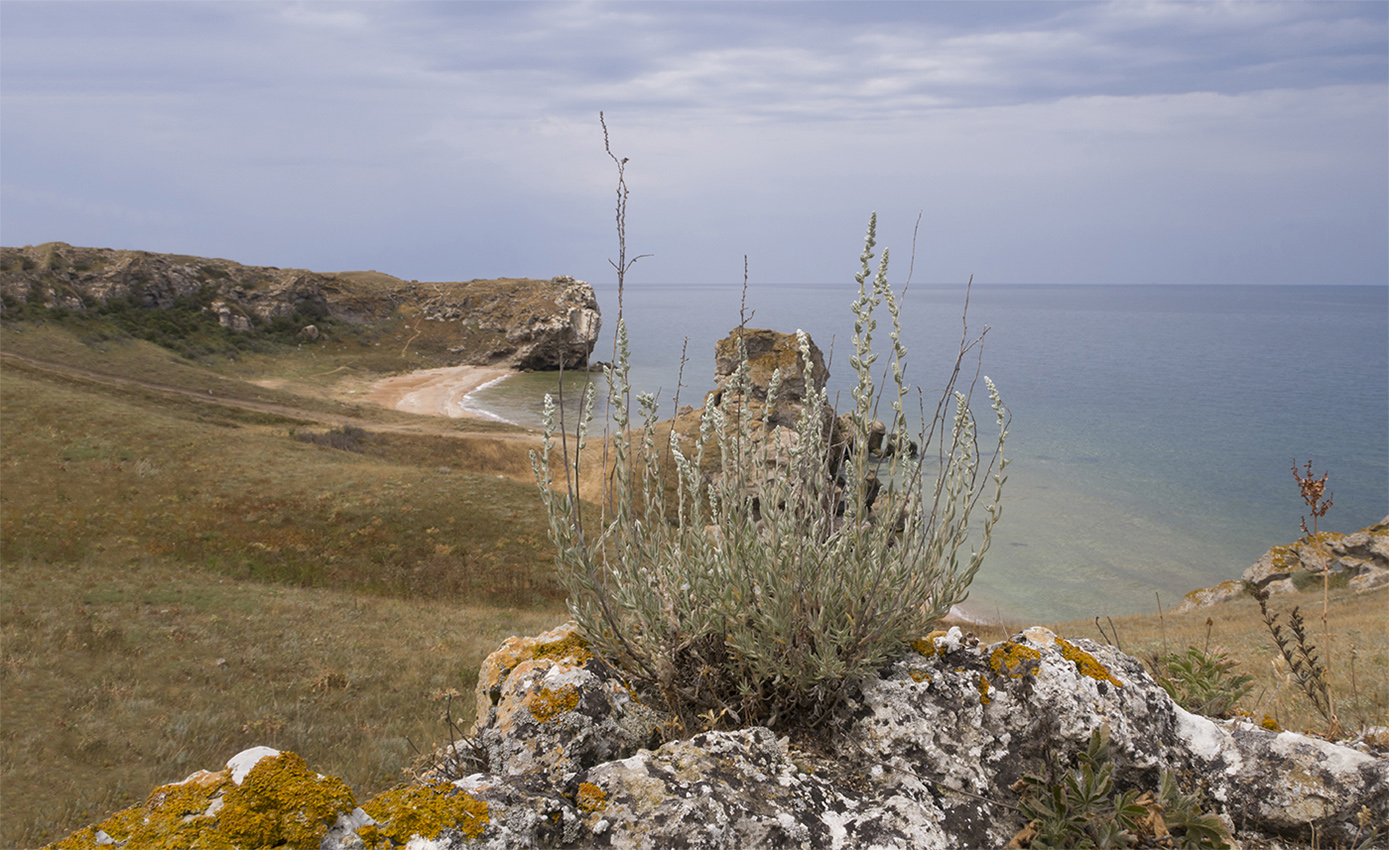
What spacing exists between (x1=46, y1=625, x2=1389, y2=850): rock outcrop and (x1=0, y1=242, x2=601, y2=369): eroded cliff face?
2594 inches

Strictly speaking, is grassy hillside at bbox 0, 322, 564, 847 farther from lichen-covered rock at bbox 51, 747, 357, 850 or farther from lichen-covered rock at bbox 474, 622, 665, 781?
lichen-covered rock at bbox 51, 747, 357, 850

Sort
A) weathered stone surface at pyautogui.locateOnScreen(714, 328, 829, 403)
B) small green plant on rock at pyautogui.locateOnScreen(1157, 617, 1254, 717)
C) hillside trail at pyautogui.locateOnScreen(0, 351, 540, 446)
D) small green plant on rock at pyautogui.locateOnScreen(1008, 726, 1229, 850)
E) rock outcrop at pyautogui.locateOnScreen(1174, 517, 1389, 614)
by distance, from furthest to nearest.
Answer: hillside trail at pyautogui.locateOnScreen(0, 351, 540, 446), weathered stone surface at pyautogui.locateOnScreen(714, 328, 829, 403), rock outcrop at pyautogui.locateOnScreen(1174, 517, 1389, 614), small green plant on rock at pyautogui.locateOnScreen(1157, 617, 1254, 717), small green plant on rock at pyautogui.locateOnScreen(1008, 726, 1229, 850)

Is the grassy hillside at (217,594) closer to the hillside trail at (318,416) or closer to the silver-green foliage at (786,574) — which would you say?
the silver-green foliage at (786,574)

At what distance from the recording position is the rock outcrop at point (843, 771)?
239cm

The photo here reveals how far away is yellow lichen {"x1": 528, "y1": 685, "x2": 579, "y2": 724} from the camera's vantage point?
3.23m

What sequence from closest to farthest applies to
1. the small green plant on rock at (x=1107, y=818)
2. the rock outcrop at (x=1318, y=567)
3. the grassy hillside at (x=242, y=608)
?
the small green plant on rock at (x=1107, y=818) < the grassy hillside at (x=242, y=608) < the rock outcrop at (x=1318, y=567)

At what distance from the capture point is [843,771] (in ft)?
10.3

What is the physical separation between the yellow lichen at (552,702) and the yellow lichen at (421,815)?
2.42ft

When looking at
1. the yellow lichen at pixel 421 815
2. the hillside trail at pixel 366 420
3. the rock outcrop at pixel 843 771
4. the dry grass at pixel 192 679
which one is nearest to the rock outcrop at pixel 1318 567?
the dry grass at pixel 192 679

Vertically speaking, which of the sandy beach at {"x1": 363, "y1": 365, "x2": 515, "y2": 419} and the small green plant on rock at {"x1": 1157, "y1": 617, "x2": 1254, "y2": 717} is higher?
the small green plant on rock at {"x1": 1157, "y1": 617, "x2": 1254, "y2": 717}

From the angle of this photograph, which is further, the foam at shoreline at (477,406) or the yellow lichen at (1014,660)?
the foam at shoreline at (477,406)

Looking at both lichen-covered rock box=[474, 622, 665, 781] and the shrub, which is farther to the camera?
the shrub

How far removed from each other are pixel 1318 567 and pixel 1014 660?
95.1 ft

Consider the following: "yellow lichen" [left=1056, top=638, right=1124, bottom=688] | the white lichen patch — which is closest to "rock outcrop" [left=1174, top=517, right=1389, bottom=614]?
"yellow lichen" [left=1056, top=638, right=1124, bottom=688]
